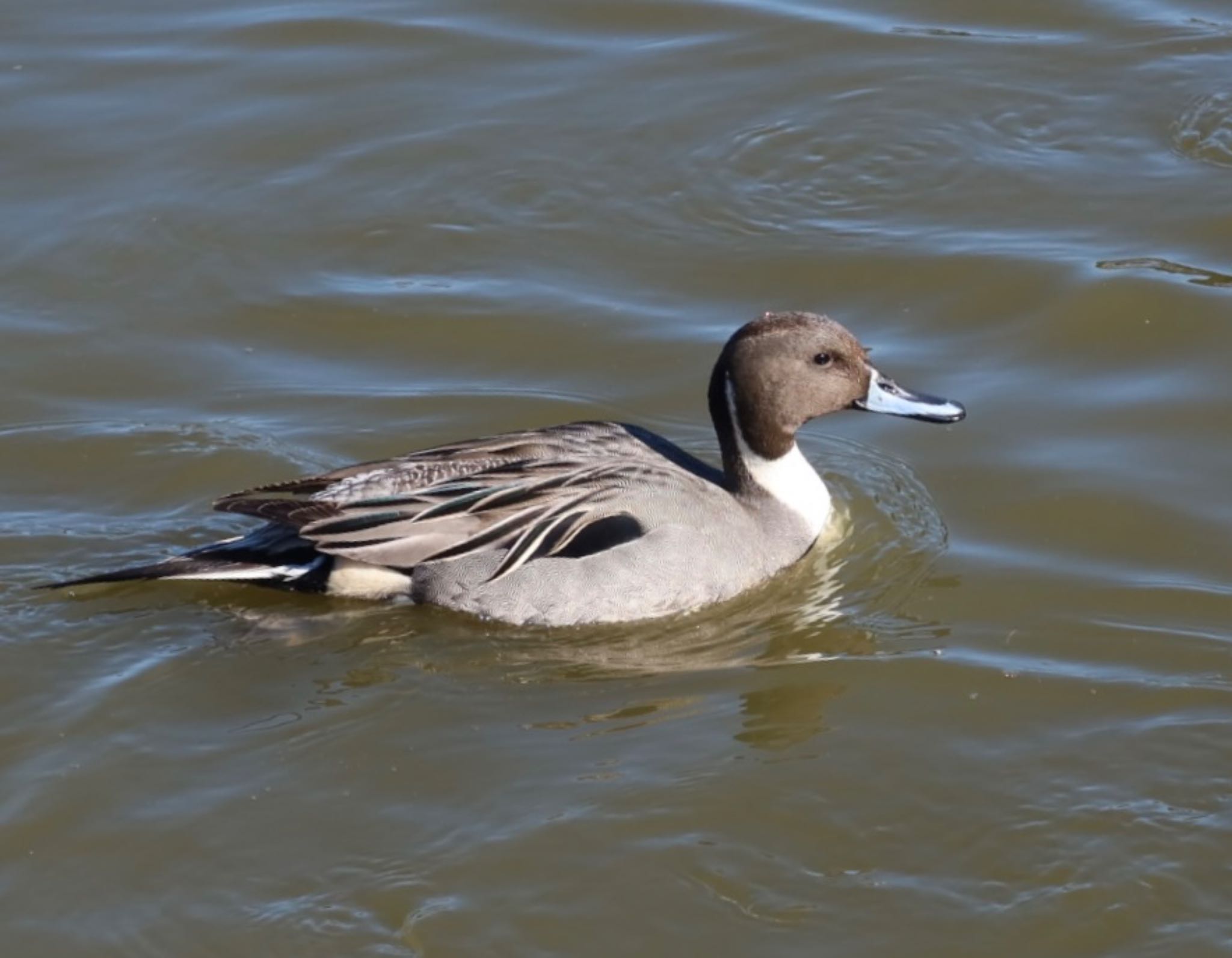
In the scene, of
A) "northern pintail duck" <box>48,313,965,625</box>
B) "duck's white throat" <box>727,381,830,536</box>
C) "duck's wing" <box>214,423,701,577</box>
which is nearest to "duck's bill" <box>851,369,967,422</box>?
"northern pintail duck" <box>48,313,965,625</box>

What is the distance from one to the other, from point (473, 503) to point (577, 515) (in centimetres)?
40

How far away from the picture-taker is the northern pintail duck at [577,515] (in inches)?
315

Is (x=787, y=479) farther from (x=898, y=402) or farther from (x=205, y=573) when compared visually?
(x=205, y=573)

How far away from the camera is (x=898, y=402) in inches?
337

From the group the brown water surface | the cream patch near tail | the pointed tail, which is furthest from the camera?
the cream patch near tail

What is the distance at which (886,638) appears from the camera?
25.6ft

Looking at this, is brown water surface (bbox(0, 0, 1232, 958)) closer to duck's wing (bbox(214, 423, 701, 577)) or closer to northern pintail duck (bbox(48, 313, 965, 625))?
northern pintail duck (bbox(48, 313, 965, 625))

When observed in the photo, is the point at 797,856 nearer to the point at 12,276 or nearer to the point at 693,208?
the point at 693,208

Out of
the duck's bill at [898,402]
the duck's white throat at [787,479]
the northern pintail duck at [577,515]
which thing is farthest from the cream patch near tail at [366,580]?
the duck's bill at [898,402]

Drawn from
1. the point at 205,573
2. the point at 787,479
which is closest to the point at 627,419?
the point at 787,479

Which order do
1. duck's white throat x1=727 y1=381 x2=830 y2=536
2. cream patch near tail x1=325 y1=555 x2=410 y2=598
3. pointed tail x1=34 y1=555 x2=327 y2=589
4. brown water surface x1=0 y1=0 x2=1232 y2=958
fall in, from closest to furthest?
brown water surface x1=0 y1=0 x2=1232 y2=958, pointed tail x1=34 y1=555 x2=327 y2=589, cream patch near tail x1=325 y1=555 x2=410 y2=598, duck's white throat x1=727 y1=381 x2=830 y2=536

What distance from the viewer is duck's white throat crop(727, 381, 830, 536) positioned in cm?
846

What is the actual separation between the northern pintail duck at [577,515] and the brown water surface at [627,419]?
0.18 m

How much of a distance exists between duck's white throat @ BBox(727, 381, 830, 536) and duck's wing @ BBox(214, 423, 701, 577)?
35 centimetres
